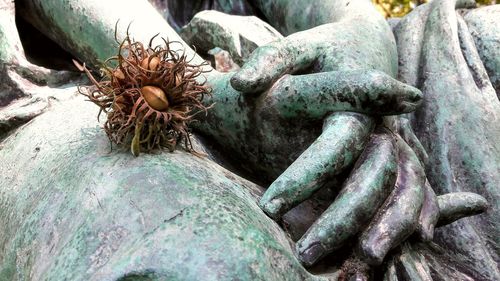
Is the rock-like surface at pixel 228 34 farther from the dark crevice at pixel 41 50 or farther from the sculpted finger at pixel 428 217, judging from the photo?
the sculpted finger at pixel 428 217

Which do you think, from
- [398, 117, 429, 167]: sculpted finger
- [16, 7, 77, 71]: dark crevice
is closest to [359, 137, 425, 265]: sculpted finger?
[398, 117, 429, 167]: sculpted finger

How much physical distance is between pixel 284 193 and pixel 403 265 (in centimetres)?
22

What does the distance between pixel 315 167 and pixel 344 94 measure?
143 millimetres

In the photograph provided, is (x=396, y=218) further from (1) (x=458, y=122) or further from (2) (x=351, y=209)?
(1) (x=458, y=122)

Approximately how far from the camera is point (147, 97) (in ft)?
3.49

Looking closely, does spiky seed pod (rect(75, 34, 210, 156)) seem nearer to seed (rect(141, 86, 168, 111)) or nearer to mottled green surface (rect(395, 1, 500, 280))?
seed (rect(141, 86, 168, 111))

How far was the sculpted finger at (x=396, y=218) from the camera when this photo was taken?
1040 mm

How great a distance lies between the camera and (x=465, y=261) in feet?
4.37

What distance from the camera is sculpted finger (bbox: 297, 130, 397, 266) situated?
1.04 m

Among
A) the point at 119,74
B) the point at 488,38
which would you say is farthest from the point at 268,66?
the point at 488,38

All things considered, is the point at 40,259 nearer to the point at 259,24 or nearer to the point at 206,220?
the point at 206,220

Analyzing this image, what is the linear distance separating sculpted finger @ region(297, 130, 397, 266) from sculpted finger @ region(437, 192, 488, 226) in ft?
0.49

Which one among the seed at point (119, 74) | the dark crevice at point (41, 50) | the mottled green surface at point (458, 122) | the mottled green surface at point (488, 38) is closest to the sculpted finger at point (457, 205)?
the mottled green surface at point (458, 122)

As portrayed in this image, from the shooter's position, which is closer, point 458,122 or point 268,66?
point 268,66
